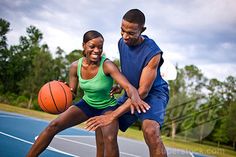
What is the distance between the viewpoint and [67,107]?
459cm

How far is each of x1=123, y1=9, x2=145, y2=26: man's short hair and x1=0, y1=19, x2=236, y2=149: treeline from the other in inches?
1167

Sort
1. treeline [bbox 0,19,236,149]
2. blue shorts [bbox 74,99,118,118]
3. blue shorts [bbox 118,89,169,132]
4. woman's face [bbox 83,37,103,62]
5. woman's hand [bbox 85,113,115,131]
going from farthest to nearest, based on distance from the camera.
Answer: treeline [bbox 0,19,236,149] → blue shorts [bbox 74,99,118,118] → woman's face [bbox 83,37,103,62] → blue shorts [bbox 118,89,169,132] → woman's hand [bbox 85,113,115,131]

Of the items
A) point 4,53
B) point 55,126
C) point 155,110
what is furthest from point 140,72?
point 4,53

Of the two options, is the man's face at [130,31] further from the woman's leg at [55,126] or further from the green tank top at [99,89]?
the woman's leg at [55,126]

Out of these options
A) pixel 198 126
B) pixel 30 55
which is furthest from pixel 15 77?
pixel 198 126

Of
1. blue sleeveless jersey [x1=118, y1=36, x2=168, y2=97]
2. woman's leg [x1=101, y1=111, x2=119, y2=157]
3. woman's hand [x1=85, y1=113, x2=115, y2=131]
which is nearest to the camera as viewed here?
woman's hand [x1=85, y1=113, x2=115, y2=131]

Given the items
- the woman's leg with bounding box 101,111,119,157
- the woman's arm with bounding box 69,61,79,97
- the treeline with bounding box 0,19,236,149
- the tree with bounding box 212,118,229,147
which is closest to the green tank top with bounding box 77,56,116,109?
the woman's arm with bounding box 69,61,79,97

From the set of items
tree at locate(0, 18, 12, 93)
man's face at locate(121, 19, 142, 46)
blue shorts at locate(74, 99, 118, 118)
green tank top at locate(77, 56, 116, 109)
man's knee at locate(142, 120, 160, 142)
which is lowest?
man's knee at locate(142, 120, 160, 142)

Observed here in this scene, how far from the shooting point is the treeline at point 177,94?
3422 centimetres

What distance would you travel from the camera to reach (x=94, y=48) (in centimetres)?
394

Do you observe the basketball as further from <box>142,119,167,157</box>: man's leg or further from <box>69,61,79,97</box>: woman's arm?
<box>142,119,167,157</box>: man's leg

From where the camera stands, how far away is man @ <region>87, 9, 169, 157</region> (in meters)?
3.27

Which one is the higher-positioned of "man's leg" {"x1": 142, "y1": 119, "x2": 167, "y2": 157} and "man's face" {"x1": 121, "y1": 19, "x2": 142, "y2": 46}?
"man's face" {"x1": 121, "y1": 19, "x2": 142, "y2": 46}

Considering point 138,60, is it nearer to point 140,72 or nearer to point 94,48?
point 140,72
